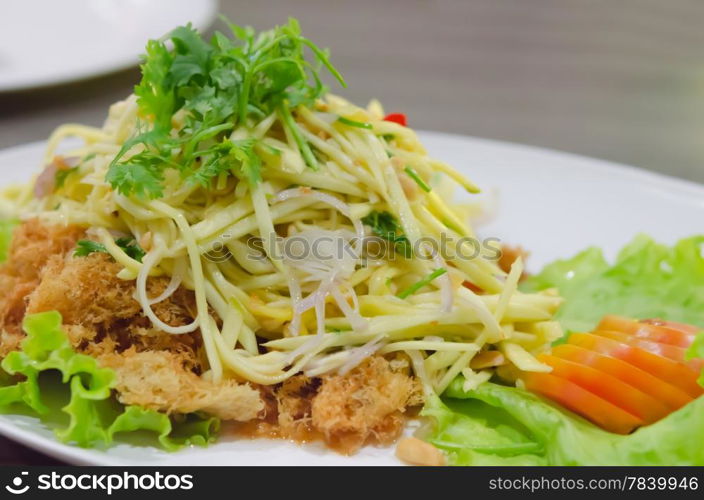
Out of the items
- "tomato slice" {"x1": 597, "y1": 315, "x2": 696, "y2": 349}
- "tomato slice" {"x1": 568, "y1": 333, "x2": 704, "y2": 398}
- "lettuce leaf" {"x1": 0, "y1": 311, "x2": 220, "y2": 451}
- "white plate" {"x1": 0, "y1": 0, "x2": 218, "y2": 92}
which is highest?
"white plate" {"x1": 0, "y1": 0, "x2": 218, "y2": 92}

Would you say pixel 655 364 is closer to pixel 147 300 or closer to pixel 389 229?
pixel 389 229

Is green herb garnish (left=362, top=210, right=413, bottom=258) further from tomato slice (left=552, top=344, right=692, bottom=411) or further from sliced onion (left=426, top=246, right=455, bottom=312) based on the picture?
tomato slice (left=552, top=344, right=692, bottom=411)

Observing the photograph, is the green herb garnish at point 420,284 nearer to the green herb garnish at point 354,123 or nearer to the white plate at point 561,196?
the green herb garnish at point 354,123

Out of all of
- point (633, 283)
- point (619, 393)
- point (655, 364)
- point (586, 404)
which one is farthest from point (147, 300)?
point (633, 283)

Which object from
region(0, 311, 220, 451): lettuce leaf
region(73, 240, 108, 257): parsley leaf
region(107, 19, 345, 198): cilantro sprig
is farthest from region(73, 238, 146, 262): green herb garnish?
region(0, 311, 220, 451): lettuce leaf

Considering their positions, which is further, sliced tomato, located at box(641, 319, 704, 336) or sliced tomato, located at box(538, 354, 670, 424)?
sliced tomato, located at box(641, 319, 704, 336)

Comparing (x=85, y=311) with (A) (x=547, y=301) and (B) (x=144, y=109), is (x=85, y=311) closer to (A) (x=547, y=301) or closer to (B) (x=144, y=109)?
(B) (x=144, y=109)

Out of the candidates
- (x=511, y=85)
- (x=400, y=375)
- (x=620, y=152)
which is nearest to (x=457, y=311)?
(x=400, y=375)
